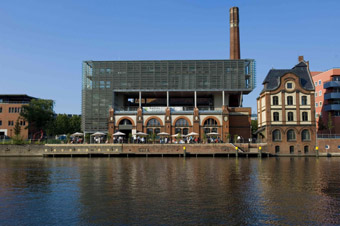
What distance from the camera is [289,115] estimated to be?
232ft

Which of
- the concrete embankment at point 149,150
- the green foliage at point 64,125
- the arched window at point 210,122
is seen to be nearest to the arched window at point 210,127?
the arched window at point 210,122

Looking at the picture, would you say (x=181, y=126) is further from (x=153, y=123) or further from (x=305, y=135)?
(x=305, y=135)

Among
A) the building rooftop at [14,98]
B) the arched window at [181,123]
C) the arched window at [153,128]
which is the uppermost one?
the building rooftop at [14,98]

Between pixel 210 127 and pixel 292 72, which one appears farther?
pixel 210 127

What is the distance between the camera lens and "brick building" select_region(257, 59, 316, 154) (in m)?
69.5

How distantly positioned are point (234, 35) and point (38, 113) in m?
60.6

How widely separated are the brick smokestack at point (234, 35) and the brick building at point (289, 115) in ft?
64.4

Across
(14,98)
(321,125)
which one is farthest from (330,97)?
(14,98)

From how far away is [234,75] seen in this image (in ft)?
269

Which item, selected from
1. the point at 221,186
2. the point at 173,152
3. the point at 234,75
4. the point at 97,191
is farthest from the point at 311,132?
the point at 97,191

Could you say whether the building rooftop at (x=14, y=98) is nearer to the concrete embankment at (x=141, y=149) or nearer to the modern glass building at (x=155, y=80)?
the modern glass building at (x=155, y=80)

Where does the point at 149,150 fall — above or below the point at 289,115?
below

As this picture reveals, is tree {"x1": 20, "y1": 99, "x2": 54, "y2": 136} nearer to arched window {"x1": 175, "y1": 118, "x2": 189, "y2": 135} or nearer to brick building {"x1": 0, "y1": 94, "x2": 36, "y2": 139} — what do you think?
brick building {"x1": 0, "y1": 94, "x2": 36, "y2": 139}

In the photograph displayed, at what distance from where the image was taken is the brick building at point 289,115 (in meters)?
69.5
